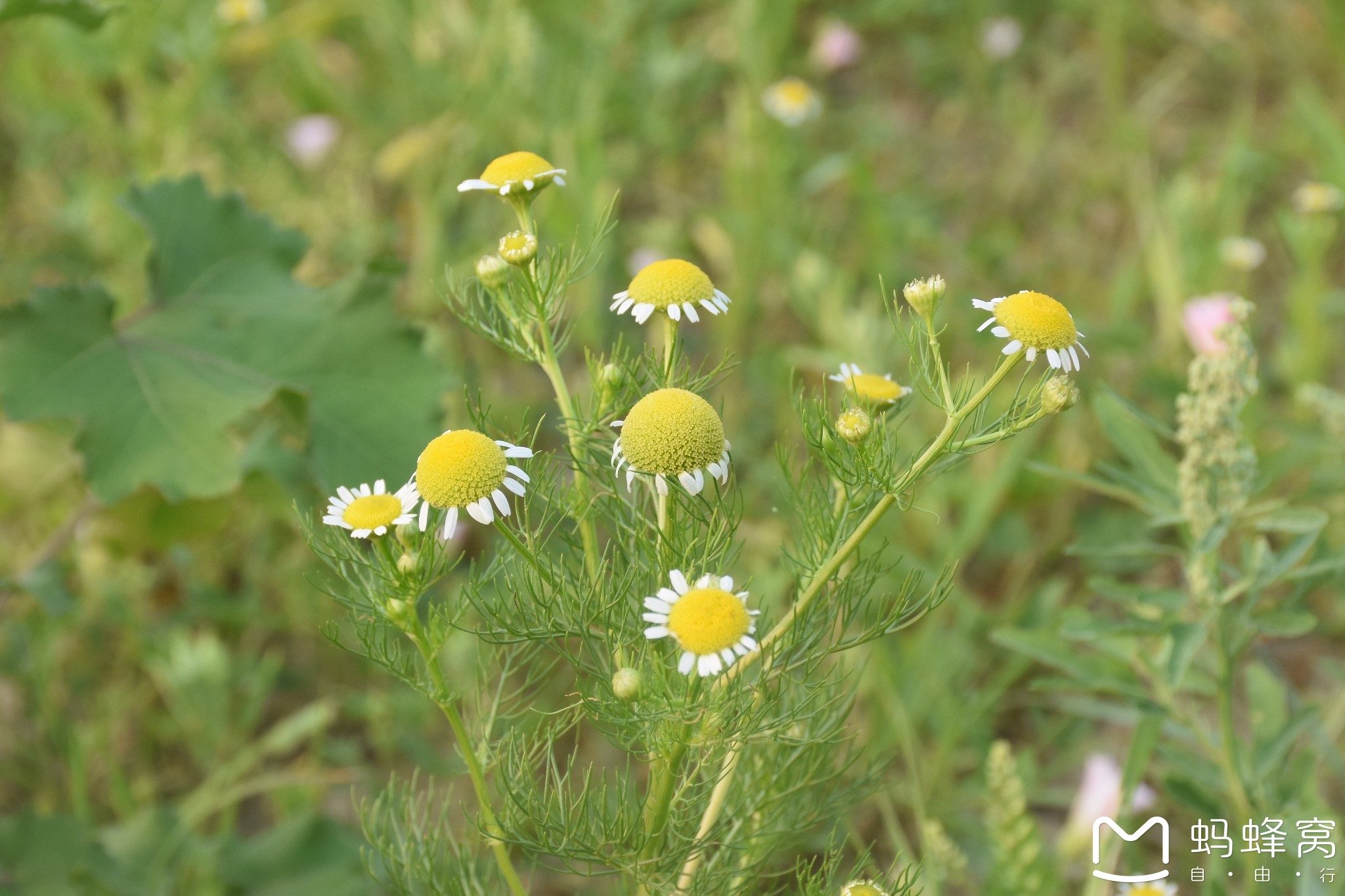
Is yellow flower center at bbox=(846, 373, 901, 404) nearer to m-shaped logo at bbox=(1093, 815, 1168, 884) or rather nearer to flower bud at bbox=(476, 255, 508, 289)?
flower bud at bbox=(476, 255, 508, 289)

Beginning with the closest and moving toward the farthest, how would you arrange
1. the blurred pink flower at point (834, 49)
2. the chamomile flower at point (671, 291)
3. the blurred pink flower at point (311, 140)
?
the chamomile flower at point (671, 291), the blurred pink flower at point (311, 140), the blurred pink flower at point (834, 49)

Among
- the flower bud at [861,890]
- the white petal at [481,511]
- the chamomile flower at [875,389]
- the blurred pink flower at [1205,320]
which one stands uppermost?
the blurred pink flower at [1205,320]

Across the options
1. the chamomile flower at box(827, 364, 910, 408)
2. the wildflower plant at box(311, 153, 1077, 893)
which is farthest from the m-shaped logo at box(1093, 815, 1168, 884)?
the chamomile flower at box(827, 364, 910, 408)

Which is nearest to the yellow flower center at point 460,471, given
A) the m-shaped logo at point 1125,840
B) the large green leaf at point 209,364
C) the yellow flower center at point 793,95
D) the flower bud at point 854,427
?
the flower bud at point 854,427

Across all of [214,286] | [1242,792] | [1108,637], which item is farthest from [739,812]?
[214,286]

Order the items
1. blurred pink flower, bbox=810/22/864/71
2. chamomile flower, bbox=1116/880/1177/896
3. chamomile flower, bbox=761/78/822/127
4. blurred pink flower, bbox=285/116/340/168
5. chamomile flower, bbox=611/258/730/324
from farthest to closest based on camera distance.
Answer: blurred pink flower, bbox=810/22/864/71
chamomile flower, bbox=761/78/822/127
blurred pink flower, bbox=285/116/340/168
chamomile flower, bbox=1116/880/1177/896
chamomile flower, bbox=611/258/730/324

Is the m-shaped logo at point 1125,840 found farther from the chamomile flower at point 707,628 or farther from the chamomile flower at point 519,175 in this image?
the chamomile flower at point 519,175
